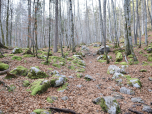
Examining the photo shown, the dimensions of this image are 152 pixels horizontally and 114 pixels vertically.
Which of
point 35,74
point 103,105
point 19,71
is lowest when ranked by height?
point 103,105

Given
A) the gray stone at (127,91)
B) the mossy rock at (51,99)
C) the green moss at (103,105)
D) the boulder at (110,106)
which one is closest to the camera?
the boulder at (110,106)

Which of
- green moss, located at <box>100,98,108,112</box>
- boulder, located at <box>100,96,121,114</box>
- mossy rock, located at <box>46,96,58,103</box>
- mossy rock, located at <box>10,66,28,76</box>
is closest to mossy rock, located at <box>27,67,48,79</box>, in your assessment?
mossy rock, located at <box>10,66,28,76</box>

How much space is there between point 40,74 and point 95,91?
363cm

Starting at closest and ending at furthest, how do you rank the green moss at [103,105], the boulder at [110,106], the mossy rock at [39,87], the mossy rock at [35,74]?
the boulder at [110,106] → the green moss at [103,105] → the mossy rock at [39,87] → the mossy rock at [35,74]

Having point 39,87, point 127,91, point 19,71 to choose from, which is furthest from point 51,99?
point 127,91

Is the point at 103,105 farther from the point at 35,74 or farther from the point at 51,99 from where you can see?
the point at 35,74

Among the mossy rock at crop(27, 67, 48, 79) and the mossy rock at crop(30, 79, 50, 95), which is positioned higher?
Result: the mossy rock at crop(27, 67, 48, 79)

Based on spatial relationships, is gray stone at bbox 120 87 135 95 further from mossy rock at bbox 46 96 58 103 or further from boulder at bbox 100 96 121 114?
mossy rock at bbox 46 96 58 103

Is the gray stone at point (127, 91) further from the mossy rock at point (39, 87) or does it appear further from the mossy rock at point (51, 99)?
the mossy rock at point (39, 87)

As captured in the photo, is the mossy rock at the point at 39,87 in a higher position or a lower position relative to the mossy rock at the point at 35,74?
lower

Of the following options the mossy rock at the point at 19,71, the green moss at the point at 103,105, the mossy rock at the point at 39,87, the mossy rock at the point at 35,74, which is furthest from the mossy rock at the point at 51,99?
the mossy rock at the point at 19,71

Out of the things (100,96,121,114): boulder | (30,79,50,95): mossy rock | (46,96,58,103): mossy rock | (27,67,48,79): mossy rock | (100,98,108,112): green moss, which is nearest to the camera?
(100,96,121,114): boulder

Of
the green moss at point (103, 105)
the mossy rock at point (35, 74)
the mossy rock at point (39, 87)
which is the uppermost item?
the mossy rock at point (35, 74)

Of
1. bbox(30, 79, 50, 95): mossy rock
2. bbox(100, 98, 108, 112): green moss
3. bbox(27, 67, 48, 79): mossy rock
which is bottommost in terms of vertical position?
bbox(100, 98, 108, 112): green moss
